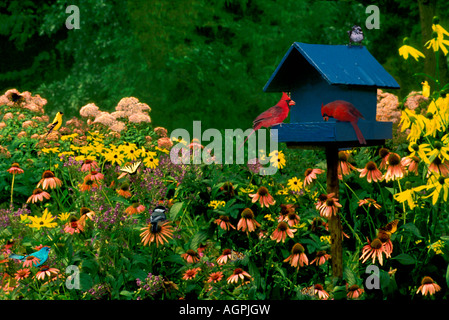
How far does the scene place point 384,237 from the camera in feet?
9.54

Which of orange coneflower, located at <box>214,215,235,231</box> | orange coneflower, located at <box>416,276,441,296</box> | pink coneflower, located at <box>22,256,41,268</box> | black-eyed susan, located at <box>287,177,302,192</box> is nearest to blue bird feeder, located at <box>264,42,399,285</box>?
orange coneflower, located at <box>416,276,441,296</box>

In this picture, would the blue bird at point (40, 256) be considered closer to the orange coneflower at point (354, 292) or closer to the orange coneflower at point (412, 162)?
the orange coneflower at point (354, 292)

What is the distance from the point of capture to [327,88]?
10.3 ft

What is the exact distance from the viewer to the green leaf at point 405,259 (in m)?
3.00

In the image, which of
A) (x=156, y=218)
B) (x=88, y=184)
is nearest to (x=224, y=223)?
(x=156, y=218)

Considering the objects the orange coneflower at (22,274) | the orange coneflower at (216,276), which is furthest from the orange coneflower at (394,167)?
the orange coneflower at (22,274)

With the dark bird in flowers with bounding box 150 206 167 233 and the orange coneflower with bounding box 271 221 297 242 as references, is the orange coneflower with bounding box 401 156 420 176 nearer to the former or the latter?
the orange coneflower with bounding box 271 221 297 242

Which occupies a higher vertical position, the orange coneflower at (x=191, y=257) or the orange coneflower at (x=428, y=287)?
the orange coneflower at (x=191, y=257)

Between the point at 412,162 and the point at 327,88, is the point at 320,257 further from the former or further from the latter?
the point at 327,88

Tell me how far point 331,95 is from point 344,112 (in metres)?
0.30

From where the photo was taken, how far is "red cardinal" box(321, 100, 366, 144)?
2.85 meters

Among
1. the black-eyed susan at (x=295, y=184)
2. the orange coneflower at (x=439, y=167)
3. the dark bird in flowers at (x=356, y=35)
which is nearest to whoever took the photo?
the orange coneflower at (x=439, y=167)
